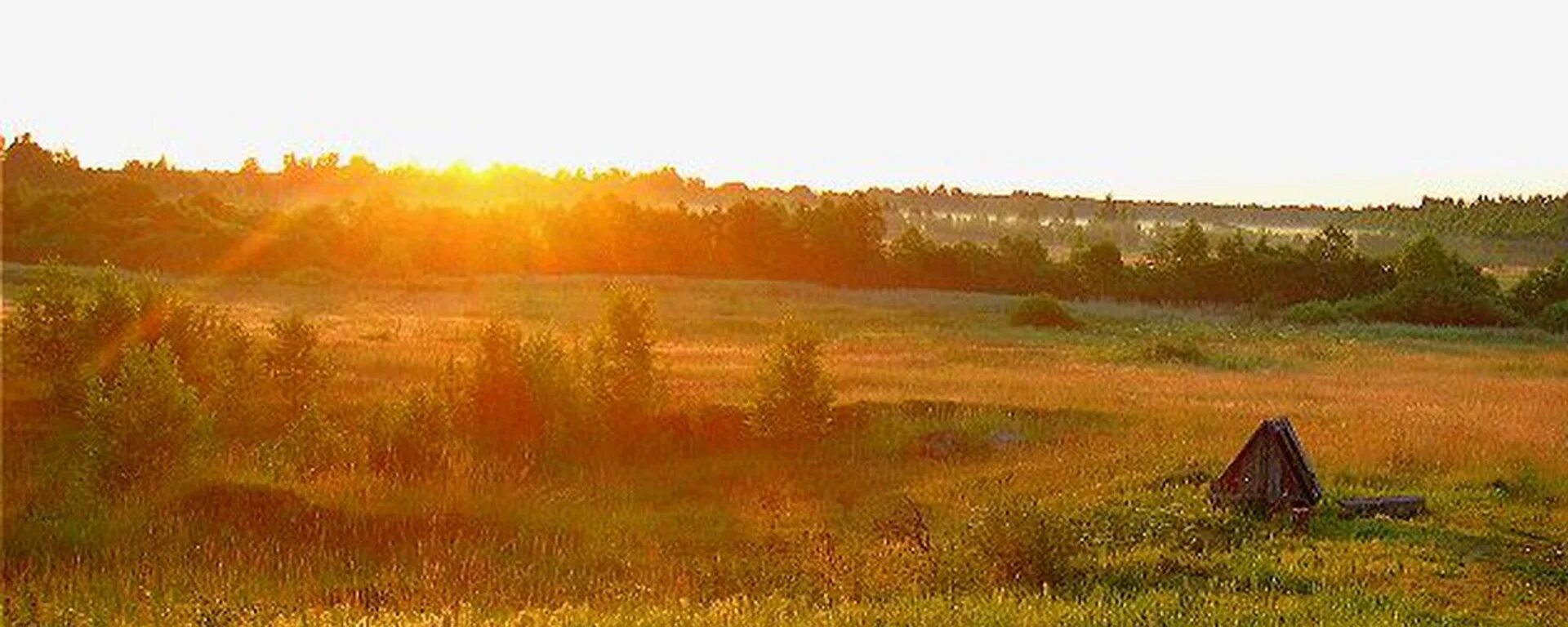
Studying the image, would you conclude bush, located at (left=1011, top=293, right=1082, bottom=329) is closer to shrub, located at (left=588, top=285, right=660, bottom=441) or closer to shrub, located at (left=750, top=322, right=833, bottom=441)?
Result: shrub, located at (left=588, top=285, right=660, bottom=441)

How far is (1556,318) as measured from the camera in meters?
76.4

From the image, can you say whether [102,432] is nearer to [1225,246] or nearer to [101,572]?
[101,572]

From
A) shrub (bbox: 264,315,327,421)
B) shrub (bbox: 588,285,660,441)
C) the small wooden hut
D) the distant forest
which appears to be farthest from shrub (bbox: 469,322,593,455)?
the distant forest

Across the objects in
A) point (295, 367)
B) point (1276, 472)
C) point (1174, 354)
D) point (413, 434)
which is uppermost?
point (1276, 472)

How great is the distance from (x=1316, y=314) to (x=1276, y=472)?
64.3m

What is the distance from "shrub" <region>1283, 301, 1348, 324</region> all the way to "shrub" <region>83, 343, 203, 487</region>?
6619 cm

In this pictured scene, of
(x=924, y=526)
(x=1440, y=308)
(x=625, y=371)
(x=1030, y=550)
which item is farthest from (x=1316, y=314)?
(x=1030, y=550)

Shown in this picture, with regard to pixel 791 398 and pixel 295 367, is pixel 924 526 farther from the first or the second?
pixel 295 367

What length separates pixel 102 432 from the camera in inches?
869

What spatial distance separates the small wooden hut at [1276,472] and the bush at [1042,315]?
49.7 m

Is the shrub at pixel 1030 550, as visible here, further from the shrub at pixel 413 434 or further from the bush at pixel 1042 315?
the bush at pixel 1042 315

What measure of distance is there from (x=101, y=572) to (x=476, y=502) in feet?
19.9

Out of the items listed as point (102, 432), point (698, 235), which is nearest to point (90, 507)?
point (102, 432)

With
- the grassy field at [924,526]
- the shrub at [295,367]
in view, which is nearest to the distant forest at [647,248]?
the grassy field at [924,526]
